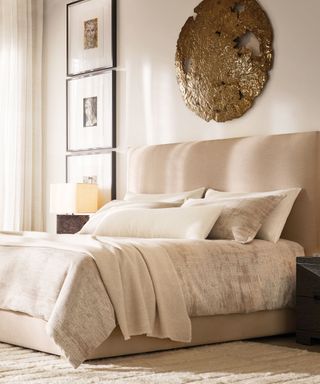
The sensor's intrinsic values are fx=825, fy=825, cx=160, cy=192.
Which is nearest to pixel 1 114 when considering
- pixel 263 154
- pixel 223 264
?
pixel 263 154

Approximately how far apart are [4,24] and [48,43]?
415 mm

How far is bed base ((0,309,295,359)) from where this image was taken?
151 inches

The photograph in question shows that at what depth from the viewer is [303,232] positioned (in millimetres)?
4887

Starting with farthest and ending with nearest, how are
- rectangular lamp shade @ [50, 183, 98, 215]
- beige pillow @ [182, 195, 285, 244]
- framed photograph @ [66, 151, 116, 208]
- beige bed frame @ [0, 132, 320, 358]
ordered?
framed photograph @ [66, 151, 116, 208]
rectangular lamp shade @ [50, 183, 98, 215]
beige pillow @ [182, 195, 285, 244]
beige bed frame @ [0, 132, 320, 358]

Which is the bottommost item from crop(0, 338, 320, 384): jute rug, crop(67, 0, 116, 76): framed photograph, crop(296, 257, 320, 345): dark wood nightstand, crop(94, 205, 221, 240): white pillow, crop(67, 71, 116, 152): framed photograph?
crop(0, 338, 320, 384): jute rug

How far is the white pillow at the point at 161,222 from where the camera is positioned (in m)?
4.65

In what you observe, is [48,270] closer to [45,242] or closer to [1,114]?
[45,242]

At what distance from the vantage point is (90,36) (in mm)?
6707

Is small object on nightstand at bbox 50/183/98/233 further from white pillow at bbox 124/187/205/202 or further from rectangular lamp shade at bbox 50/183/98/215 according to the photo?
white pillow at bbox 124/187/205/202

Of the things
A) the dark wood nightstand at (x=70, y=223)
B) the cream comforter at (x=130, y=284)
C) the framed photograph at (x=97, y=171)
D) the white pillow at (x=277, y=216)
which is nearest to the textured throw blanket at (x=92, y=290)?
the cream comforter at (x=130, y=284)

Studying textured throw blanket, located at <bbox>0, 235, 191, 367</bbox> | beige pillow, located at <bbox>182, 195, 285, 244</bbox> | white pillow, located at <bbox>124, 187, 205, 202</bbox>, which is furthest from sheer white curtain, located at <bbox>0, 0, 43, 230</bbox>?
textured throw blanket, located at <bbox>0, 235, 191, 367</bbox>

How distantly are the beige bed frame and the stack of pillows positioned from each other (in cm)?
15

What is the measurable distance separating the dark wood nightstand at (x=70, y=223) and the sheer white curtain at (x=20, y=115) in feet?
2.39

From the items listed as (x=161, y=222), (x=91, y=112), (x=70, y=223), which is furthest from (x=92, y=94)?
(x=161, y=222)
